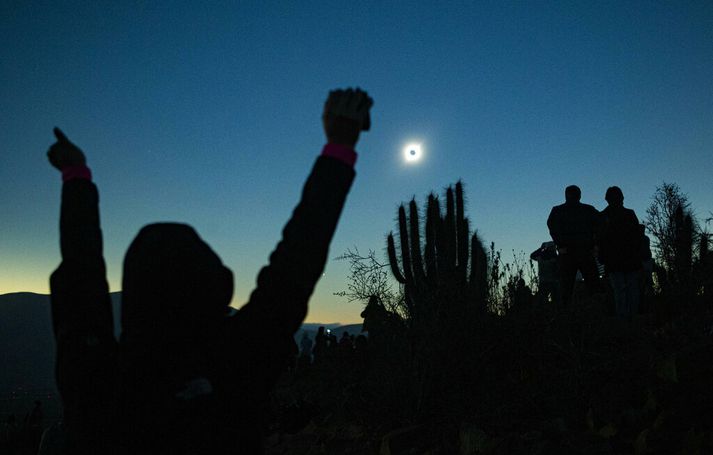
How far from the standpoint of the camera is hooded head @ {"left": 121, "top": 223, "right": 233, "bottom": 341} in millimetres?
1076

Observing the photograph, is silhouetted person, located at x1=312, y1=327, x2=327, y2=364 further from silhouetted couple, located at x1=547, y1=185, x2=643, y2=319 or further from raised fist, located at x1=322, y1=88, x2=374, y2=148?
raised fist, located at x1=322, y1=88, x2=374, y2=148

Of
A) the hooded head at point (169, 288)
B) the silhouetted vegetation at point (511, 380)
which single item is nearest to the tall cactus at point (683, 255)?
the silhouetted vegetation at point (511, 380)

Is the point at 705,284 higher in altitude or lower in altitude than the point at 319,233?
higher

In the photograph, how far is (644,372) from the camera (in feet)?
13.3

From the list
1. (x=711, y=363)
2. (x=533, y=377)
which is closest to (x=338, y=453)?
(x=533, y=377)

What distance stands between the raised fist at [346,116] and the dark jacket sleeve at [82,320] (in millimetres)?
612

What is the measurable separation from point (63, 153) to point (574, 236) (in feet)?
21.6

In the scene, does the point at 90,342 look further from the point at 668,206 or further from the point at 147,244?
the point at 668,206

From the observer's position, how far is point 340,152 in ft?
3.63

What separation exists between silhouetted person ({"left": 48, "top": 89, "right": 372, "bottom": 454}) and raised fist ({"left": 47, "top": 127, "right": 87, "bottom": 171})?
0.75 ft

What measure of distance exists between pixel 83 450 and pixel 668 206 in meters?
14.9

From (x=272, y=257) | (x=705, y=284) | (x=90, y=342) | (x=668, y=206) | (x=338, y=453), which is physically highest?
(x=668, y=206)

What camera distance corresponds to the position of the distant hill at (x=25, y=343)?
100 meters

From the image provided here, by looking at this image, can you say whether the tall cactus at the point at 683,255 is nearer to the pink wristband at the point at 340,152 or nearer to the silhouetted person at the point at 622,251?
the silhouetted person at the point at 622,251
